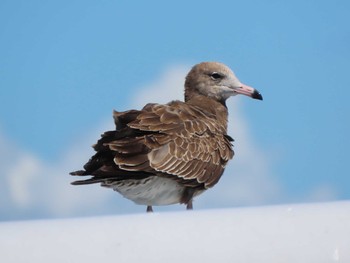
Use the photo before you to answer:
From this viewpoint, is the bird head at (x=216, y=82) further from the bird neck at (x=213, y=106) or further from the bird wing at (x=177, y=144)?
the bird wing at (x=177, y=144)

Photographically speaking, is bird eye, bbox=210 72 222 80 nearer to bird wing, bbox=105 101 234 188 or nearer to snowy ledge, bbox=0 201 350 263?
bird wing, bbox=105 101 234 188

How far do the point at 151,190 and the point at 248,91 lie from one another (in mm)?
2206

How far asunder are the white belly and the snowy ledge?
194 inches

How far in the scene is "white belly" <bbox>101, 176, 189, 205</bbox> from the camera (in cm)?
709

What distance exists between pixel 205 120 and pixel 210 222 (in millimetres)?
5910

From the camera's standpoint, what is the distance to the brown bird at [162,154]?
685cm

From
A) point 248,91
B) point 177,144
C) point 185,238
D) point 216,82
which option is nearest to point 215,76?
point 216,82

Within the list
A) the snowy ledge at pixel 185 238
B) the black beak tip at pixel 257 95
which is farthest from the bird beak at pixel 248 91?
the snowy ledge at pixel 185 238

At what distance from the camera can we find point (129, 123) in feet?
23.4

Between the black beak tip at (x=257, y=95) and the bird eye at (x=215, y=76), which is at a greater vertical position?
the bird eye at (x=215, y=76)

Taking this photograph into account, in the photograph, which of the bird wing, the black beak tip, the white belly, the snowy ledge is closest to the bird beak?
the black beak tip

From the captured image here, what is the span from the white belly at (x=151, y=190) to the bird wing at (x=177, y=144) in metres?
0.15
